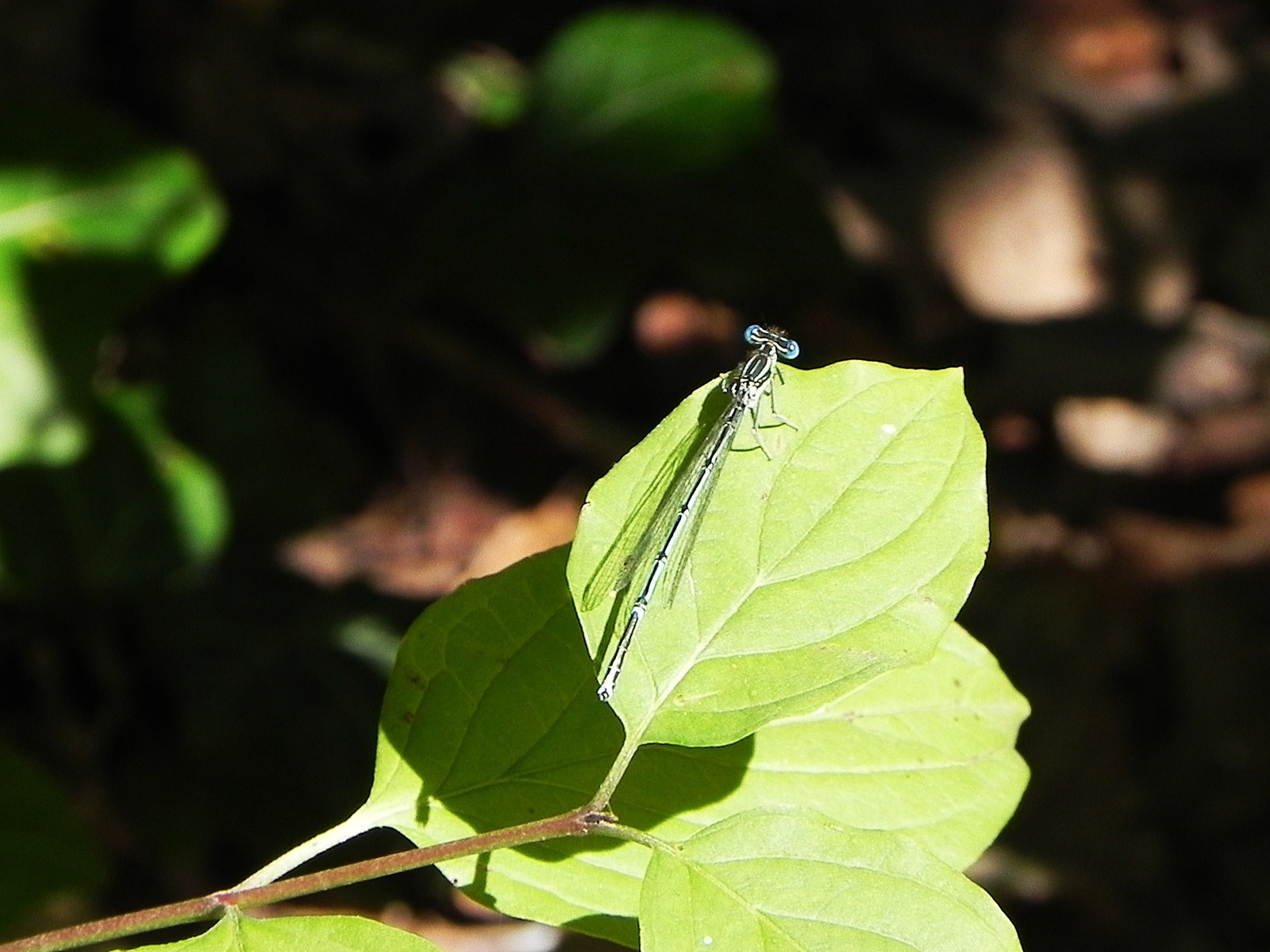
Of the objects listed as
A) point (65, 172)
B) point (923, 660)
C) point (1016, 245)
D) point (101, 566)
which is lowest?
point (1016, 245)

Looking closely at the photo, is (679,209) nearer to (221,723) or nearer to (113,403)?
(113,403)

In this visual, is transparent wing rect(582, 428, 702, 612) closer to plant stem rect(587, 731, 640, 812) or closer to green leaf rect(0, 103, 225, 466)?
plant stem rect(587, 731, 640, 812)

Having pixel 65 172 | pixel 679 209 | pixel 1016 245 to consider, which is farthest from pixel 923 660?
pixel 1016 245

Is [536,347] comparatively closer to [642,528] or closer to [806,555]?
[642,528]

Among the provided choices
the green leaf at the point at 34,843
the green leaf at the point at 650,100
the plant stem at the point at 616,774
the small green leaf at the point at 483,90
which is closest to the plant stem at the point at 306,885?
the plant stem at the point at 616,774

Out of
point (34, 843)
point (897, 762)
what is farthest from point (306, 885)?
point (34, 843)

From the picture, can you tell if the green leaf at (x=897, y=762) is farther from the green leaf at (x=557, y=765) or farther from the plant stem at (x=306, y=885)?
the plant stem at (x=306, y=885)
